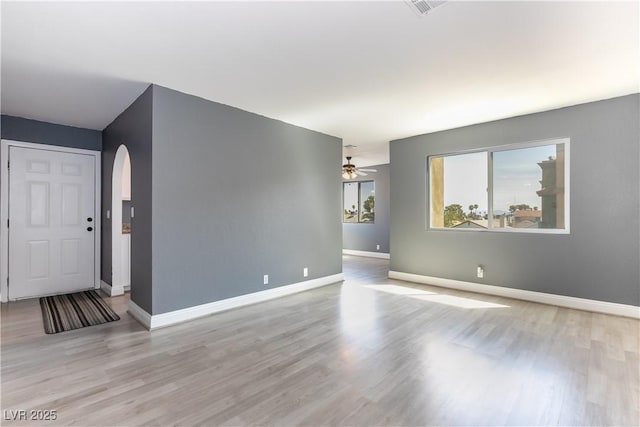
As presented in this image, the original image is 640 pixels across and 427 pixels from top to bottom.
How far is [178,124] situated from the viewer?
3418 mm

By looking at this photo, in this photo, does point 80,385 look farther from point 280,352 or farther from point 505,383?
point 505,383

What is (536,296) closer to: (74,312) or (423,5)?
(423,5)

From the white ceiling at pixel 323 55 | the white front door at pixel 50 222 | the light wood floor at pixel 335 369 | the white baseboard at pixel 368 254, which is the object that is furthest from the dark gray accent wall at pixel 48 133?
the white baseboard at pixel 368 254

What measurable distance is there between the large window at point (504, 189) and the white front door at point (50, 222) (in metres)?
5.69

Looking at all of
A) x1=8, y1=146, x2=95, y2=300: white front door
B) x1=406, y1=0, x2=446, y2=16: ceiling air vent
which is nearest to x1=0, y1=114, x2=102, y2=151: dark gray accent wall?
x1=8, y1=146, x2=95, y2=300: white front door

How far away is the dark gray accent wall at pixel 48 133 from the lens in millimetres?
4215

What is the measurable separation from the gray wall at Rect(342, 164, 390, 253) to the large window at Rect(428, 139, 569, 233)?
9.81 feet

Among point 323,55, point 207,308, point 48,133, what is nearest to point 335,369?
point 207,308

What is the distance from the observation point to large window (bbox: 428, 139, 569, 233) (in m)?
4.14

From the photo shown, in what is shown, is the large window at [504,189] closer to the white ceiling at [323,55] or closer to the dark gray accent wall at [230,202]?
the white ceiling at [323,55]

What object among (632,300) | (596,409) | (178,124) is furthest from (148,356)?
(632,300)

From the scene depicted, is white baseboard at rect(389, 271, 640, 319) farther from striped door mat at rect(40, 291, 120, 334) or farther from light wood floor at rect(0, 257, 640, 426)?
striped door mat at rect(40, 291, 120, 334)

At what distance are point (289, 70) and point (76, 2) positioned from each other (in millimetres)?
1580

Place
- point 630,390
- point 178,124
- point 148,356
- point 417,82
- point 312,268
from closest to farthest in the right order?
1. point 630,390
2. point 148,356
3. point 417,82
4. point 178,124
5. point 312,268
